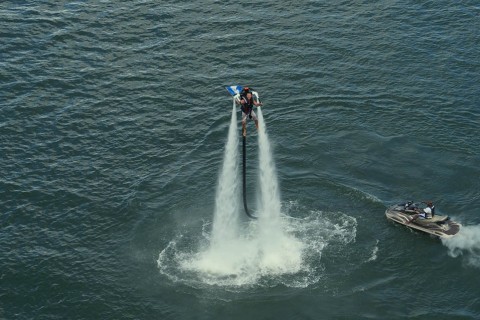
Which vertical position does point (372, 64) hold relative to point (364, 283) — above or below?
above

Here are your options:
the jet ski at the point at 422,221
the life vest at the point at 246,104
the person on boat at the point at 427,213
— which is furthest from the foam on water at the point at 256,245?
the life vest at the point at 246,104

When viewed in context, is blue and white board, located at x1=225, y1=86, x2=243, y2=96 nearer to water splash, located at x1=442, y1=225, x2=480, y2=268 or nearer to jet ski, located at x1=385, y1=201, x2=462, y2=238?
jet ski, located at x1=385, y1=201, x2=462, y2=238

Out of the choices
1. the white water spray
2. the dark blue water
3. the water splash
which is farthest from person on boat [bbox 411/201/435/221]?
the white water spray

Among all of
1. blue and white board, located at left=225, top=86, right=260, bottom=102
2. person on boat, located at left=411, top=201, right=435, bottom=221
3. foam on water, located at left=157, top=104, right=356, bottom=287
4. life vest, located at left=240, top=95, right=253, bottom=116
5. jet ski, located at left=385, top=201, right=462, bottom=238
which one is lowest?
foam on water, located at left=157, top=104, right=356, bottom=287

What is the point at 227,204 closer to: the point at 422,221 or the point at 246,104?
the point at 422,221

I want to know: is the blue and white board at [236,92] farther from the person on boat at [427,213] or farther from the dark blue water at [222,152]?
the person on boat at [427,213]

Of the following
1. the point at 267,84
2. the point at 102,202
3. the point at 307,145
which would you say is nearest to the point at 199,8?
the point at 267,84

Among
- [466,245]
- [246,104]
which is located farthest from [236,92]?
[466,245]

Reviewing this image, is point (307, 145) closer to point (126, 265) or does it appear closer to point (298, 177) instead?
point (298, 177)
